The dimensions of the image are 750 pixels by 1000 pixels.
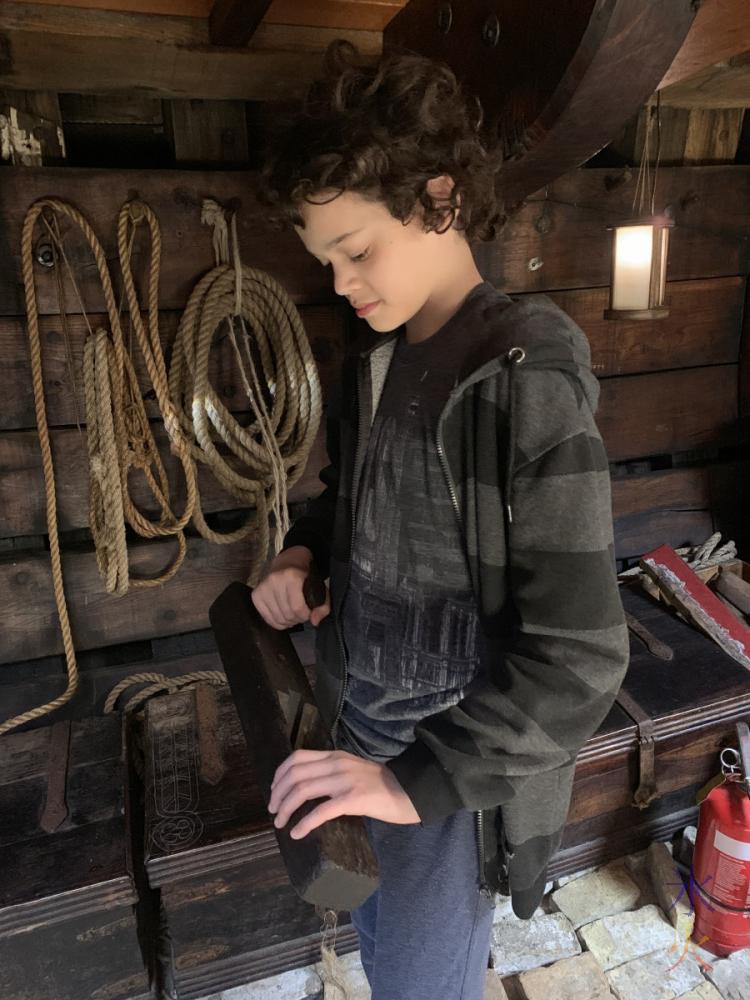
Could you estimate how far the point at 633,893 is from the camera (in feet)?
6.23

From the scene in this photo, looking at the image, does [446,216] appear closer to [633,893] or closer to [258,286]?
[258,286]

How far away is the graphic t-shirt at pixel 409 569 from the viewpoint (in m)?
0.88

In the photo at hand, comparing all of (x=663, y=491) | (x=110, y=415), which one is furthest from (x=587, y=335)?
(x=110, y=415)

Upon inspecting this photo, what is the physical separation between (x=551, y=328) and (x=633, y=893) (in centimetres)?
170

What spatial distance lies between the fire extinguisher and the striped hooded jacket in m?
1.13

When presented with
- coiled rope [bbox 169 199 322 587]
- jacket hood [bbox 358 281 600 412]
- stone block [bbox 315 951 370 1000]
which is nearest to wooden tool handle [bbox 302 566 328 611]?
jacket hood [bbox 358 281 600 412]

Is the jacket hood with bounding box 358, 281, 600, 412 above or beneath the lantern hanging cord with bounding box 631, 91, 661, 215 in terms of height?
beneath

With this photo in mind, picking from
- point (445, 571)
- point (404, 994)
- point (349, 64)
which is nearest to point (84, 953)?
point (404, 994)

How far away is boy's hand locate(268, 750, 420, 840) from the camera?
739 mm

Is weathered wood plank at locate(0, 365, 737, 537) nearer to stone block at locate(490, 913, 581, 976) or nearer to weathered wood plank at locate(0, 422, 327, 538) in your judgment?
weathered wood plank at locate(0, 422, 327, 538)

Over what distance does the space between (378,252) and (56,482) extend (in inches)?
51.5

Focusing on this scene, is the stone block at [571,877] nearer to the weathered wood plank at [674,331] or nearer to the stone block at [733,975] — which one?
the stone block at [733,975]

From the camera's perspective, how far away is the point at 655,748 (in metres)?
1.81

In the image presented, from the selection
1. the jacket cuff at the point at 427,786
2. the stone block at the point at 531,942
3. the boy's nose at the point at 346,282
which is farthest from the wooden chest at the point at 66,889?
the boy's nose at the point at 346,282
